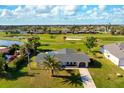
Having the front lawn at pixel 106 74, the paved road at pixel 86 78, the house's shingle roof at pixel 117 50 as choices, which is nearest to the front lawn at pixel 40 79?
the paved road at pixel 86 78

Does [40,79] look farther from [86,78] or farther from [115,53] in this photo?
[115,53]

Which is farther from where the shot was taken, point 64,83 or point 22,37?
point 22,37

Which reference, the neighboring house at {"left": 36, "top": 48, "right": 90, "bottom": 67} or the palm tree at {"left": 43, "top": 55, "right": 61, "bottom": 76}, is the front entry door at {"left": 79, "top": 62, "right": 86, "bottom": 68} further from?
the palm tree at {"left": 43, "top": 55, "right": 61, "bottom": 76}

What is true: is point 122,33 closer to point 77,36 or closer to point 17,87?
point 77,36

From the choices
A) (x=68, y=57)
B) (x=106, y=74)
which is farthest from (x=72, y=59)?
(x=106, y=74)

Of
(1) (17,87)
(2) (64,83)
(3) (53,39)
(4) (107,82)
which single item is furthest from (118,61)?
(3) (53,39)
